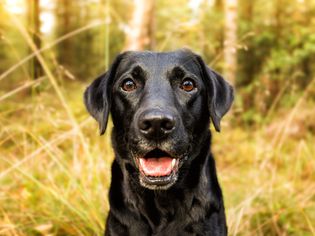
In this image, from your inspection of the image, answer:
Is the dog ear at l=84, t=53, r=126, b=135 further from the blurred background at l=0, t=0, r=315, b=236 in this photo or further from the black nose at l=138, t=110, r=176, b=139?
the blurred background at l=0, t=0, r=315, b=236

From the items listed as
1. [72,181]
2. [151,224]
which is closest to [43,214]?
[72,181]

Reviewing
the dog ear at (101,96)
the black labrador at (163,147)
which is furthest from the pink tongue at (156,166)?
the dog ear at (101,96)

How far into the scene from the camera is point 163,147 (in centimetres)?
273

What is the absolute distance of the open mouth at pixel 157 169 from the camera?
2.76 m

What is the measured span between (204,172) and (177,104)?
473 mm

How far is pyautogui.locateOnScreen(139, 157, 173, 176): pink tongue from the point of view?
278cm

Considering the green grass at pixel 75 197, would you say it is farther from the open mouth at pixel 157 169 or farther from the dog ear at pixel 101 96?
the open mouth at pixel 157 169

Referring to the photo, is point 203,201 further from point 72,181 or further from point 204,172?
→ point 72,181

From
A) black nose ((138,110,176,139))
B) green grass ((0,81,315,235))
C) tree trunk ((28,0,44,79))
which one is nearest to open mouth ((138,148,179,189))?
black nose ((138,110,176,139))

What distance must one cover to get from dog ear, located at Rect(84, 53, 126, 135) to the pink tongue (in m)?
0.39

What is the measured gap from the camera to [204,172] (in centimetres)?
306

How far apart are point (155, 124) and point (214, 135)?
5.40 m

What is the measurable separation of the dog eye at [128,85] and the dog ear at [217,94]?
0.47 meters

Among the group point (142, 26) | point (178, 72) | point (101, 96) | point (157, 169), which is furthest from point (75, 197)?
point (142, 26)
